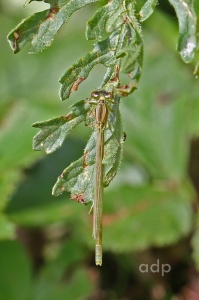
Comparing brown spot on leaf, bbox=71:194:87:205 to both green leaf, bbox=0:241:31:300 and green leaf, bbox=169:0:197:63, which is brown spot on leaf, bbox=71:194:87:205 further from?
green leaf, bbox=0:241:31:300

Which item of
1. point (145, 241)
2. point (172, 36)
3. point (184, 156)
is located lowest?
point (145, 241)

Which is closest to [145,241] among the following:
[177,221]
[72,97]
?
[177,221]

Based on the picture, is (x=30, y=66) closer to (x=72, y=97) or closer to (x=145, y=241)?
(x=72, y=97)

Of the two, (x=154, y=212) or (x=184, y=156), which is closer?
(x=154, y=212)

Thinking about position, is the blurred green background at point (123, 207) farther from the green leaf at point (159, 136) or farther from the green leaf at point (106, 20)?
the green leaf at point (106, 20)

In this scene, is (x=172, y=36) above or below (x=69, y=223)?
above

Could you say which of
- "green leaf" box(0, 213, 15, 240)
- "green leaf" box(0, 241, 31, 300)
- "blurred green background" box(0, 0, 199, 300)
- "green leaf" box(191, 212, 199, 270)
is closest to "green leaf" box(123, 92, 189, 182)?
"blurred green background" box(0, 0, 199, 300)
